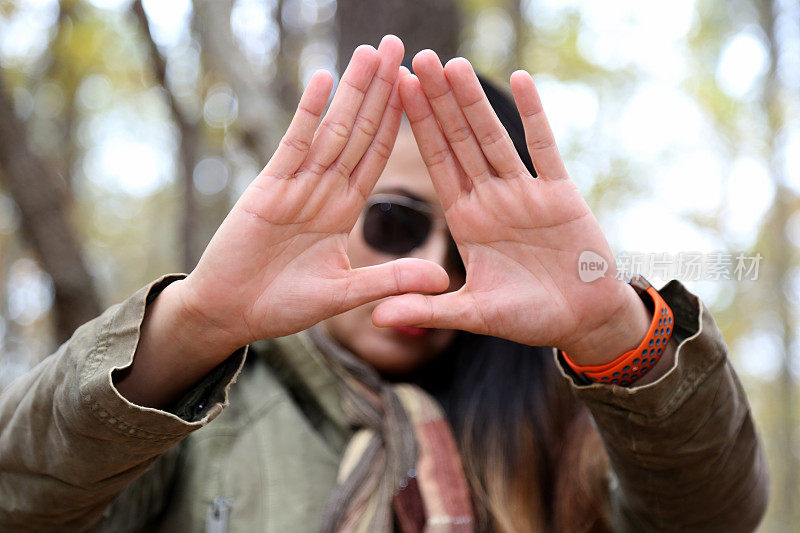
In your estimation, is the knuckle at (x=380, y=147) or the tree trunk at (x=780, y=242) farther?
the tree trunk at (x=780, y=242)

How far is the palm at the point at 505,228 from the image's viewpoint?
4.23 ft

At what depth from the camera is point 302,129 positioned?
124 centimetres

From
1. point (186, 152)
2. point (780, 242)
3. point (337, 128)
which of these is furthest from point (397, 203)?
point (780, 242)

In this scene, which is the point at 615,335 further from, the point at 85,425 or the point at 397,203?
the point at 85,425

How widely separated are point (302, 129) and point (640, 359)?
0.87 metres

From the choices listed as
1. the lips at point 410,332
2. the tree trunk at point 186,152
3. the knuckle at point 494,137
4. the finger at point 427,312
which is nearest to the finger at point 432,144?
the knuckle at point 494,137

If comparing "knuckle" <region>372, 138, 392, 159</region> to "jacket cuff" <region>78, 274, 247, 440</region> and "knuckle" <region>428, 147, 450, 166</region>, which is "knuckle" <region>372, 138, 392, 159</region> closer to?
"knuckle" <region>428, 147, 450, 166</region>

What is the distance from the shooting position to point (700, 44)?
29.6ft

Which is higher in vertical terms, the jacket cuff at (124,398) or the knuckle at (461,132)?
the knuckle at (461,132)

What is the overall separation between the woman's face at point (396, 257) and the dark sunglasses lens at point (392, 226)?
0.9 inches

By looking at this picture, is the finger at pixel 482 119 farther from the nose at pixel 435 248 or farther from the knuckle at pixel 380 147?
the nose at pixel 435 248

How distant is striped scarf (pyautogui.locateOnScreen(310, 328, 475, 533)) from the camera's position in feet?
5.46

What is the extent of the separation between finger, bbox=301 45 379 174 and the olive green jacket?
1.43ft

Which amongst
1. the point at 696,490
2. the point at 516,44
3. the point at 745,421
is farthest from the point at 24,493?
the point at 516,44
